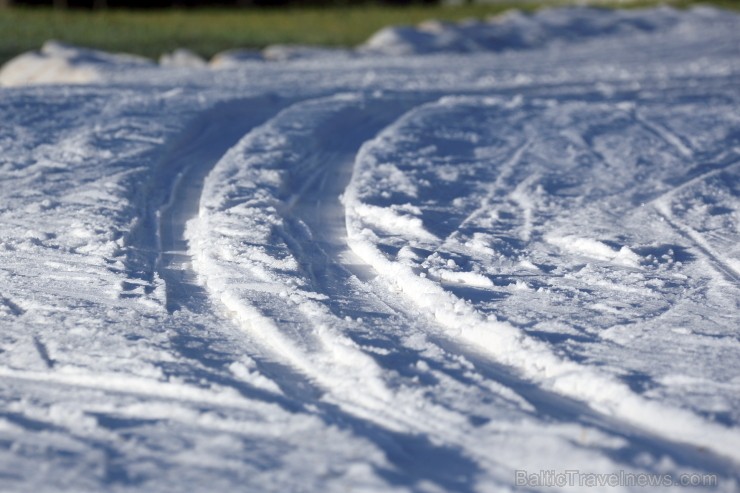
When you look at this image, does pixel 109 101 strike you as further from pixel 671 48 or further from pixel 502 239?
pixel 671 48

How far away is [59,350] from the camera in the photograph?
11.9 feet

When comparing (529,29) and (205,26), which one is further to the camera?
(205,26)

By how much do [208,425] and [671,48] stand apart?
12.4 m

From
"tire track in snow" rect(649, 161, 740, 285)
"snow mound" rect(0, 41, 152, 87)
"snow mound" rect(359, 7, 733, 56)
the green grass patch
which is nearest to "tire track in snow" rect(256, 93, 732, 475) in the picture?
"tire track in snow" rect(649, 161, 740, 285)

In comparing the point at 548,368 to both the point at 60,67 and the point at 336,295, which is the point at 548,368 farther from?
the point at 60,67

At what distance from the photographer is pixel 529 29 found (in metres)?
15.9

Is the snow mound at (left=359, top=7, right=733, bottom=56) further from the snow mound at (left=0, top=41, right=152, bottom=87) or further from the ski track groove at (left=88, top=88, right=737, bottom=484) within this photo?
the ski track groove at (left=88, top=88, right=737, bottom=484)

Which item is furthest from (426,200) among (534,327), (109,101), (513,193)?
(109,101)

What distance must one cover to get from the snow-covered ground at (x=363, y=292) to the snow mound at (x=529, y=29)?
5.54 metres

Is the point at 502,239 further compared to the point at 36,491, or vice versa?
the point at 502,239

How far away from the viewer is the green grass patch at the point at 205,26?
13.4 m

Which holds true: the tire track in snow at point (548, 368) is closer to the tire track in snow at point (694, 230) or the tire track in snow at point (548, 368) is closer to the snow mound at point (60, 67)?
the tire track in snow at point (694, 230)

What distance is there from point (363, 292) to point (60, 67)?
270 inches

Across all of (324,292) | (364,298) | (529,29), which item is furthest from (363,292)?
(529,29)
